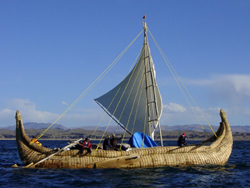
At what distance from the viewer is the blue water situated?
15.5 meters

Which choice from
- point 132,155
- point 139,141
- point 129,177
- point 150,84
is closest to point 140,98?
point 150,84

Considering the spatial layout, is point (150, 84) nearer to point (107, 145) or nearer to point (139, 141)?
point (139, 141)

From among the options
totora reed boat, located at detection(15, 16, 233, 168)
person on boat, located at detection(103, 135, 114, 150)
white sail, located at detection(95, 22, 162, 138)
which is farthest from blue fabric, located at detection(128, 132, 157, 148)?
white sail, located at detection(95, 22, 162, 138)

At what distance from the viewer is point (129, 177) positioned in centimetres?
1694

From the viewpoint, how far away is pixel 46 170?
62.1 feet

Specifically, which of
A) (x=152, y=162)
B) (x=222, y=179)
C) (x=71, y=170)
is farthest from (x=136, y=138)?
(x=222, y=179)

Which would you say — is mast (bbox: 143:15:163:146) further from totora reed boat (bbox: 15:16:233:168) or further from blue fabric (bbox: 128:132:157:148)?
blue fabric (bbox: 128:132:157:148)

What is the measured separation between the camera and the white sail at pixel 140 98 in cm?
2764

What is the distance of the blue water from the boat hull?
2.03 ft

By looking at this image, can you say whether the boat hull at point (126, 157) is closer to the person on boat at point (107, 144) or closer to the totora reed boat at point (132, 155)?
the totora reed boat at point (132, 155)

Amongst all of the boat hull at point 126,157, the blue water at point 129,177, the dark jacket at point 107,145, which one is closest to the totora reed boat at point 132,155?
the boat hull at point 126,157

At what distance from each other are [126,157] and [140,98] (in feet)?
36.1

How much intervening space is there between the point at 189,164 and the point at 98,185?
306 inches

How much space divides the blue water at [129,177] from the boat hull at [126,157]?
619 millimetres
